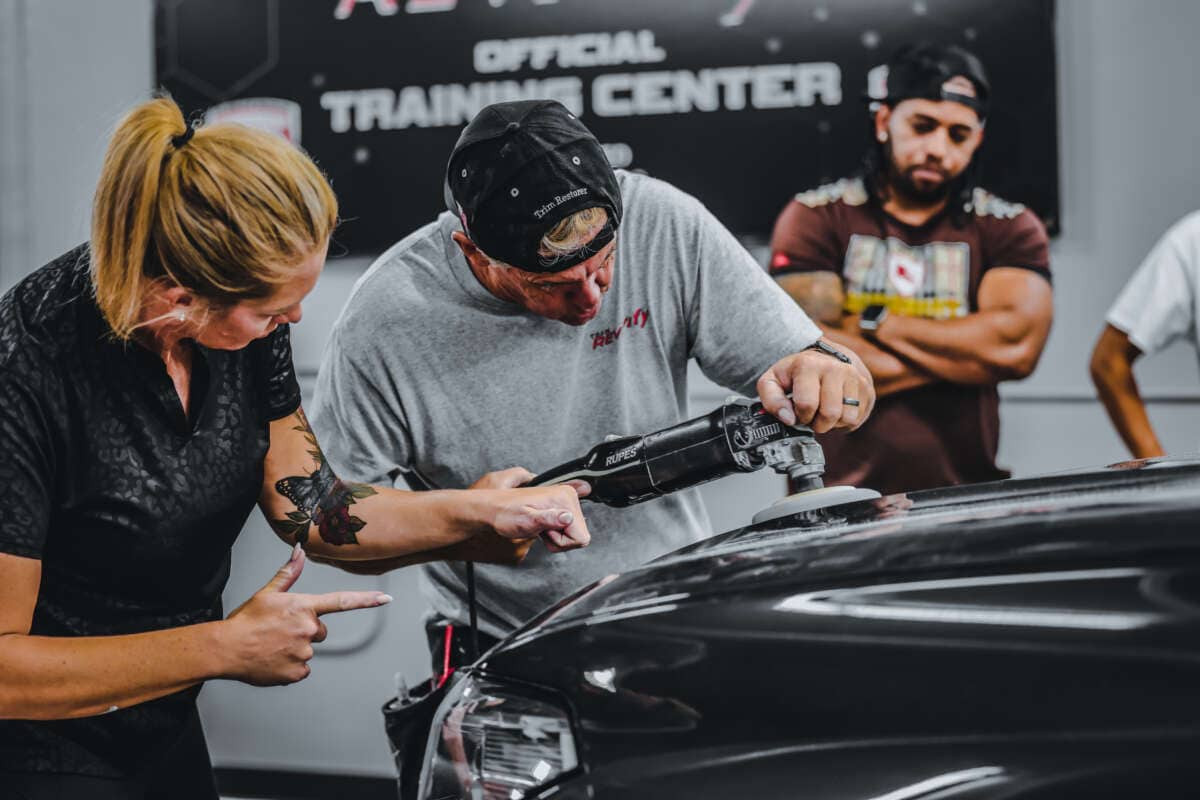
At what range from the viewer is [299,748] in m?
3.74

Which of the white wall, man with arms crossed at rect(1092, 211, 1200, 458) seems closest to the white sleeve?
man with arms crossed at rect(1092, 211, 1200, 458)

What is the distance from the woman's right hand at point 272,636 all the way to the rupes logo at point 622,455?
449 mm

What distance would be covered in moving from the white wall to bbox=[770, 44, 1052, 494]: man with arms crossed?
6.8 inches

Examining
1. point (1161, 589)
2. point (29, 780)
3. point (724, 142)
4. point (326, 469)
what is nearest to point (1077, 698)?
point (1161, 589)

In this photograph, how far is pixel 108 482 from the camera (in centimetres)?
134

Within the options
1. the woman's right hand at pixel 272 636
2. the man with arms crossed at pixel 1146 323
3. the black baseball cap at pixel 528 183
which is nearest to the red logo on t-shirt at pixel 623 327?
the black baseball cap at pixel 528 183

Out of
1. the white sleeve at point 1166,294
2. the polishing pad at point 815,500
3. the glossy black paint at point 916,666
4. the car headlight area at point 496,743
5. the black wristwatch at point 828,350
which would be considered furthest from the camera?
the white sleeve at point 1166,294

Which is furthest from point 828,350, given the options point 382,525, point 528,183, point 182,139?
point 182,139

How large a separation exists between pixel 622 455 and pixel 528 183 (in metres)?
0.39

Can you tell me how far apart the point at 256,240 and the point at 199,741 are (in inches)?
28.7

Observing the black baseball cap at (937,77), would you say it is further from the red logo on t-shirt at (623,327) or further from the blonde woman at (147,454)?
the blonde woman at (147,454)

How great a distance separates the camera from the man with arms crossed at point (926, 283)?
2.98 metres

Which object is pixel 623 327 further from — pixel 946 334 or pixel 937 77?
pixel 937 77

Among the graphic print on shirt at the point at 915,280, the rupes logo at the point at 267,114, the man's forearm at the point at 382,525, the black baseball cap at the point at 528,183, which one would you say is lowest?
the man's forearm at the point at 382,525
